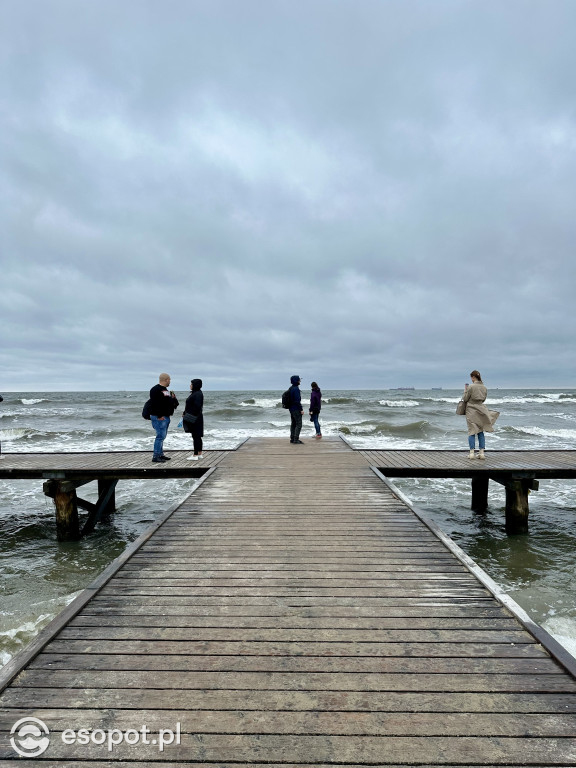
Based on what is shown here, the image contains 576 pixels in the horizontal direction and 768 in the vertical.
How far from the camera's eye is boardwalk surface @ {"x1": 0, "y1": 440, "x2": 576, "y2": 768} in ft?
7.12

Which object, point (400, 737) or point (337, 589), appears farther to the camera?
point (337, 589)

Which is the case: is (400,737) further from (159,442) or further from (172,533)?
(159,442)

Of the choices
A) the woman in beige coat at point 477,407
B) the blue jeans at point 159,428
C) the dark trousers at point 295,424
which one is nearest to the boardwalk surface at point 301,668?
the blue jeans at point 159,428

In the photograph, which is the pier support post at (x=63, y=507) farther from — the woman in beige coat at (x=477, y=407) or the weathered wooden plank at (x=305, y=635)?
the woman in beige coat at (x=477, y=407)

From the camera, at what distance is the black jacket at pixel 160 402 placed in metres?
8.97

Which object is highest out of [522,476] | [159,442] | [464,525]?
[159,442]

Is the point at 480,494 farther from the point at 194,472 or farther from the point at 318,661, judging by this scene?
the point at 318,661

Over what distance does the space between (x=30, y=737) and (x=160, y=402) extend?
706 centimetres

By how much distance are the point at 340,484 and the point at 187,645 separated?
505cm

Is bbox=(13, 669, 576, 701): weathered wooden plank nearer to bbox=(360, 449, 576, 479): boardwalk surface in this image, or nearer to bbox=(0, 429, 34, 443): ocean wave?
bbox=(360, 449, 576, 479): boardwalk surface

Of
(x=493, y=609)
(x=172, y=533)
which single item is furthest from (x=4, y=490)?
(x=493, y=609)

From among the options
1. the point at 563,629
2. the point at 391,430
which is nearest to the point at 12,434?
the point at 391,430

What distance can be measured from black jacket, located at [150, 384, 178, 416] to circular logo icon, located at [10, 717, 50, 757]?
685cm

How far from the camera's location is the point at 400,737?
87.0 inches
